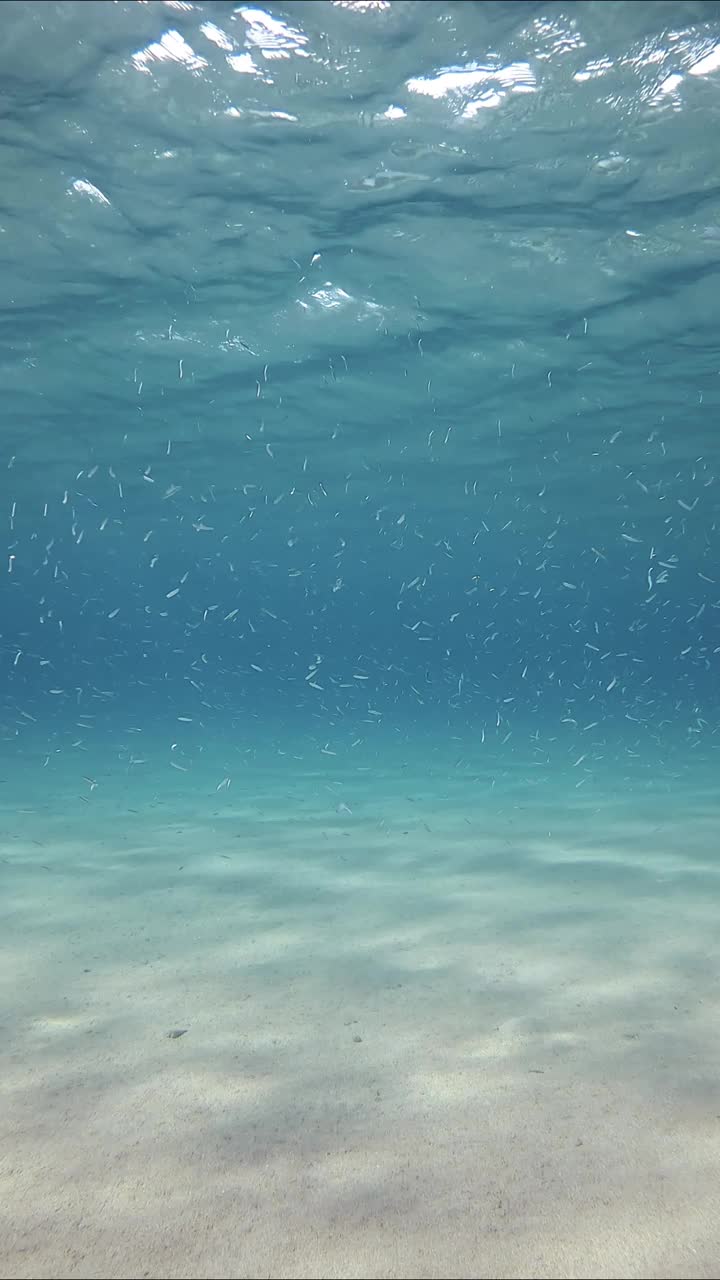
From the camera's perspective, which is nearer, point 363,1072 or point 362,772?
point 363,1072

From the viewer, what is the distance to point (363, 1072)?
4199mm

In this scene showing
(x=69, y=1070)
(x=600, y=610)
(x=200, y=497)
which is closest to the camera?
(x=69, y=1070)

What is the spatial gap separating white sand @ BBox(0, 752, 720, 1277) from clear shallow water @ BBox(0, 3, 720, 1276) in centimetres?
2

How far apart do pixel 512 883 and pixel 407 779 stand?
35.5 feet

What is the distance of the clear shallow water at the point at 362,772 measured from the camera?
3.22m

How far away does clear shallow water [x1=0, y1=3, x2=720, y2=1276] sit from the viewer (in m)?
3.22

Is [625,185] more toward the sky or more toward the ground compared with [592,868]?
more toward the sky

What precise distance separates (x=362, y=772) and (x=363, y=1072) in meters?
16.6

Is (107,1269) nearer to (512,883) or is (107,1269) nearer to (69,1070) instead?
(69,1070)

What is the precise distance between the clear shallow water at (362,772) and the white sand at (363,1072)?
0.08 feet

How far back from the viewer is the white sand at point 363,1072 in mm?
2811

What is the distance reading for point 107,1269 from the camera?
8.70ft

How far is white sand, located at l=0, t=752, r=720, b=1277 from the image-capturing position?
281 centimetres

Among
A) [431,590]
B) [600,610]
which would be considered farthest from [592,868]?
[600,610]
